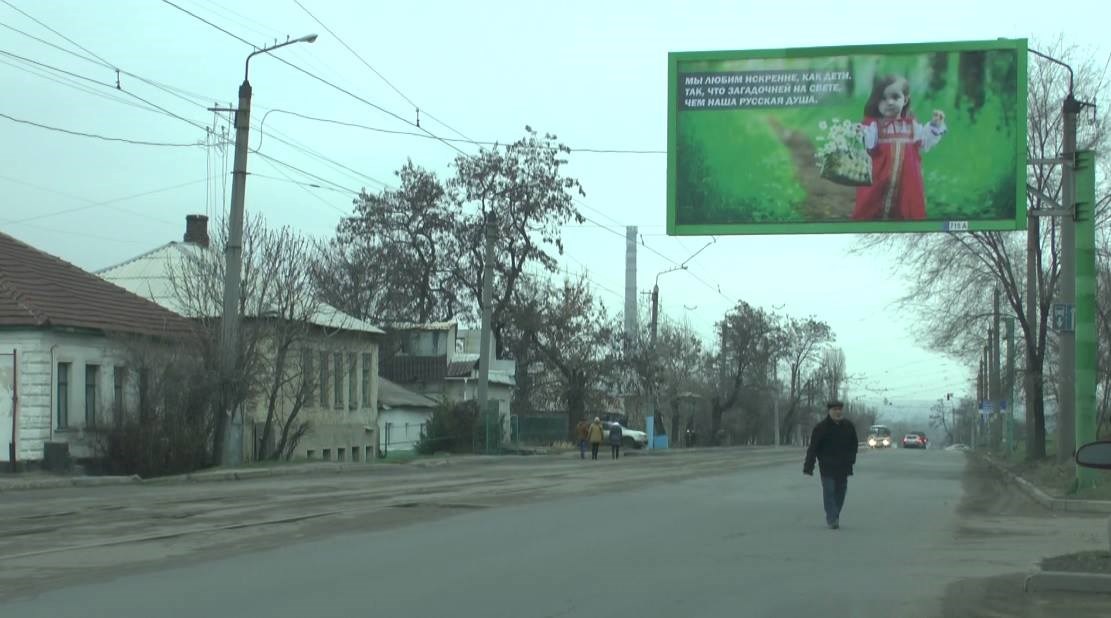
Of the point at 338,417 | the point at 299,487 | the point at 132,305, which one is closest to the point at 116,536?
the point at 299,487

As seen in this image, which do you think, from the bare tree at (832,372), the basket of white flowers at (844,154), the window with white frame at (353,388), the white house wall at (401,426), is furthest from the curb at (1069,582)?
the bare tree at (832,372)

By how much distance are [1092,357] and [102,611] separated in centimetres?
1801

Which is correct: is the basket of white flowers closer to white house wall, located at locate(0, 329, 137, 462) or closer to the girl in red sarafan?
the girl in red sarafan

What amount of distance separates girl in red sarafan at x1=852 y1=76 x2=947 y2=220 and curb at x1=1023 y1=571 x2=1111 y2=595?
1321 centimetres

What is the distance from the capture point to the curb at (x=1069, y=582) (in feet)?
34.4

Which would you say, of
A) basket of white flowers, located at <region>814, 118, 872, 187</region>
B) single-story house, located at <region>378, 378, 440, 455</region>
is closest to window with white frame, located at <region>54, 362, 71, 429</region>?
basket of white flowers, located at <region>814, 118, 872, 187</region>

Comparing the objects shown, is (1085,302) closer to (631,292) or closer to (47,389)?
(47,389)

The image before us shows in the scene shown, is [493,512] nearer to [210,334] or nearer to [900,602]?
[900,602]

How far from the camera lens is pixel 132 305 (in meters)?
37.1

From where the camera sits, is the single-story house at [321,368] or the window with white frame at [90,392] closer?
the window with white frame at [90,392]

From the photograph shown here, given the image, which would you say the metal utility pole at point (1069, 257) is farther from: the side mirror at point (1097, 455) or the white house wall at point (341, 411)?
the white house wall at point (341, 411)

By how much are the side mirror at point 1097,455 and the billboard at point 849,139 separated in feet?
44.5

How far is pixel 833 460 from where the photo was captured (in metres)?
16.1

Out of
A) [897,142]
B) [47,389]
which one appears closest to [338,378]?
[47,389]
